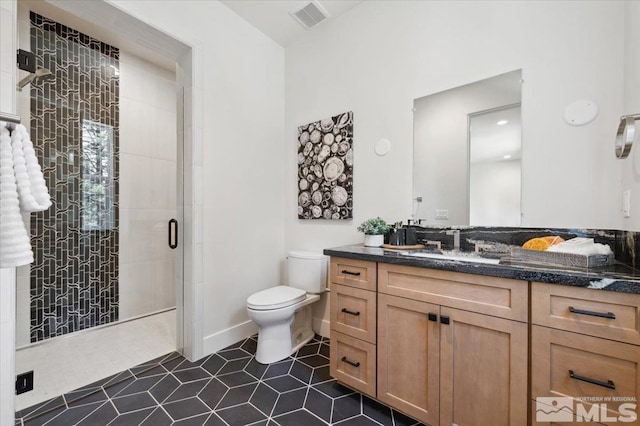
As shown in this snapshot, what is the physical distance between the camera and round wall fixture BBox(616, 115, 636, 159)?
1024mm

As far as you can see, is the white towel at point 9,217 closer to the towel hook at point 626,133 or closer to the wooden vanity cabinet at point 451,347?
the wooden vanity cabinet at point 451,347

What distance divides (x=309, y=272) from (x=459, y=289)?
1332mm

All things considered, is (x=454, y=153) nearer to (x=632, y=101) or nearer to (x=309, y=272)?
(x=632, y=101)

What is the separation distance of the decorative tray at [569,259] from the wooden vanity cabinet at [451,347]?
0.86 feet

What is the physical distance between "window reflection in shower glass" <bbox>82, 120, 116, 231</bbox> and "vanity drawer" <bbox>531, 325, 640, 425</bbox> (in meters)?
3.41

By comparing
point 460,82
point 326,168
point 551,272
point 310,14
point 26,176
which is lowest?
point 551,272

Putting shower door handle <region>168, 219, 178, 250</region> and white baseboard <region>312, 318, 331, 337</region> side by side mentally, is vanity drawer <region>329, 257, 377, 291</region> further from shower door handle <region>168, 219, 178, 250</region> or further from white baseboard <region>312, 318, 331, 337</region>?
shower door handle <region>168, 219, 178, 250</region>

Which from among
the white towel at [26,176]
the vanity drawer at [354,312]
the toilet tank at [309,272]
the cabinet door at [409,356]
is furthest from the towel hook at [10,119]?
the toilet tank at [309,272]

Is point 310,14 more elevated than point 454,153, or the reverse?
point 310,14

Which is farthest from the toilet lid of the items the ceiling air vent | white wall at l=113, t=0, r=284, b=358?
the ceiling air vent

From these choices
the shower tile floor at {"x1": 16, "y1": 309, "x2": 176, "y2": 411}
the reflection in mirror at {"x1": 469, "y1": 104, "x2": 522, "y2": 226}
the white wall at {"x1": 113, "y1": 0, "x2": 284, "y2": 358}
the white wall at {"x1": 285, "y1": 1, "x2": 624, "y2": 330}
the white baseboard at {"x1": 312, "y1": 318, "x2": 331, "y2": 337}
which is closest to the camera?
the white wall at {"x1": 285, "y1": 1, "x2": 624, "y2": 330}

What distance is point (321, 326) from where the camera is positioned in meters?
2.51

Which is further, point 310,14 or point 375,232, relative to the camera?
point 310,14
